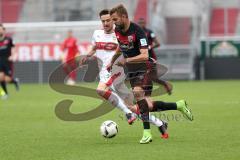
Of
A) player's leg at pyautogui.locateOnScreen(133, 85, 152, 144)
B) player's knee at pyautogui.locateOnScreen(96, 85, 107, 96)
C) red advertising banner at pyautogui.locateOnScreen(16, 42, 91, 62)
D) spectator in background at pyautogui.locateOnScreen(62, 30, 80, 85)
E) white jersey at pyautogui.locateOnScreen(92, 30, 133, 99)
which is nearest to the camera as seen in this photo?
player's leg at pyautogui.locateOnScreen(133, 85, 152, 144)

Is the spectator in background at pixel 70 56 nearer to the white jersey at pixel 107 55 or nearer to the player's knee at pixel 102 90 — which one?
the white jersey at pixel 107 55

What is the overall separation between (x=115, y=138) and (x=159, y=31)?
2303 centimetres

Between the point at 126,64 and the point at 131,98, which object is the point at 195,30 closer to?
the point at 131,98

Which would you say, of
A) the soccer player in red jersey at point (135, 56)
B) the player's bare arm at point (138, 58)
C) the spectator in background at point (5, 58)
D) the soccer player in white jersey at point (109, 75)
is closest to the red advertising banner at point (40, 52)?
the spectator in background at point (5, 58)

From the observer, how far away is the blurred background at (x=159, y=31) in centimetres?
3173

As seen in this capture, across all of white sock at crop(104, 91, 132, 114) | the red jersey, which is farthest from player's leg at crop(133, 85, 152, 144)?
the red jersey

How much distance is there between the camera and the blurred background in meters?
31.7

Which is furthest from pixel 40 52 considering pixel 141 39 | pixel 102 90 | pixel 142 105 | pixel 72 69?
pixel 141 39

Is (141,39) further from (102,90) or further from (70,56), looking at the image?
(70,56)

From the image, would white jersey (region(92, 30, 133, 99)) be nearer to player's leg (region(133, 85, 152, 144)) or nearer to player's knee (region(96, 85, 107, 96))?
player's knee (region(96, 85, 107, 96))

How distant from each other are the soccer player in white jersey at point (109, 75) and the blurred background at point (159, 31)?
18207 millimetres

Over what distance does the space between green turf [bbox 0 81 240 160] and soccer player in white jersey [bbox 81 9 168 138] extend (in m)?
0.47

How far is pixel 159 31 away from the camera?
111 feet

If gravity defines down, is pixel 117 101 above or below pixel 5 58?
above
